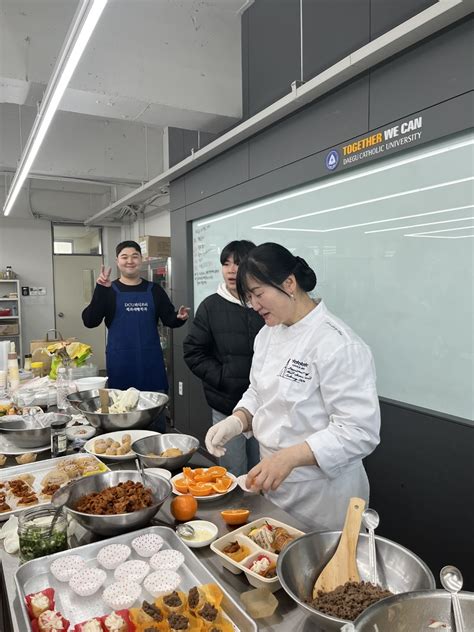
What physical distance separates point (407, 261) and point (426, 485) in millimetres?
1148

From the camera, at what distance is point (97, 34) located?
130 inches

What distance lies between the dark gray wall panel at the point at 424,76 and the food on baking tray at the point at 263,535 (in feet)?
6.43

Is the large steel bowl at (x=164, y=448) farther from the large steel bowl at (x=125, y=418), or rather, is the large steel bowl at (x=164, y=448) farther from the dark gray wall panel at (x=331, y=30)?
the dark gray wall panel at (x=331, y=30)

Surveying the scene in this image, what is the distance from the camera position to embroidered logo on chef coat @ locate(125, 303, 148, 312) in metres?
3.54

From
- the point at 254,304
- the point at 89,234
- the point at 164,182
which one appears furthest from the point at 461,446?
the point at 89,234

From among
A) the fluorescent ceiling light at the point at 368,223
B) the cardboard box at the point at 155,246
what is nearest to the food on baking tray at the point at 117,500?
the fluorescent ceiling light at the point at 368,223

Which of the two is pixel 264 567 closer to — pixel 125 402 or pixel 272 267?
pixel 272 267

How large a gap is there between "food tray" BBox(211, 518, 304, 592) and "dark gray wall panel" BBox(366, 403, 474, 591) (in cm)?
124

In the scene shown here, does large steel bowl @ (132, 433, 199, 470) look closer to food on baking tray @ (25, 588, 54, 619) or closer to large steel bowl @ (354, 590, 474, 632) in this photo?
food on baking tray @ (25, 588, 54, 619)

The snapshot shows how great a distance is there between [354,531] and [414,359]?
4.88 ft

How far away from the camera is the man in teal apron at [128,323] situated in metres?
3.51

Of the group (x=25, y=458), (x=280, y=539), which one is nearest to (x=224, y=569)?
(x=280, y=539)

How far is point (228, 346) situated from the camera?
285 cm

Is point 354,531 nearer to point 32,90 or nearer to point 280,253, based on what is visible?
point 280,253
